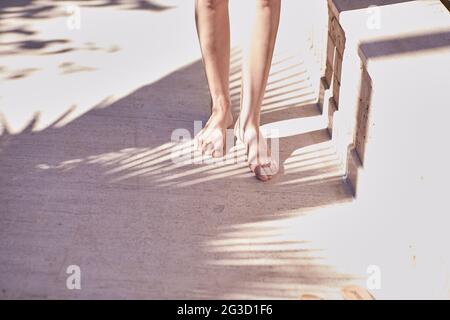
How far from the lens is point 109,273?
2.82 meters

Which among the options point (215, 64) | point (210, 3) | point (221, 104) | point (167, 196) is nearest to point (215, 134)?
point (221, 104)

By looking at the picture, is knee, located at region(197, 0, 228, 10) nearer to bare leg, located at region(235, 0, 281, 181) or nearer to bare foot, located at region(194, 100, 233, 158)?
bare leg, located at region(235, 0, 281, 181)

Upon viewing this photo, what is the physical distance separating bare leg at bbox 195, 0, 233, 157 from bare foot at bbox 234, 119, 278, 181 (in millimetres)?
103

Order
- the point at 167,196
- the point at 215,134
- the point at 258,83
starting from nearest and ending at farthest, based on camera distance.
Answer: the point at 167,196, the point at 258,83, the point at 215,134

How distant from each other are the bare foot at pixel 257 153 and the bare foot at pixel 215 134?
0.08 metres

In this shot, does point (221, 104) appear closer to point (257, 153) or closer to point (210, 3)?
point (257, 153)

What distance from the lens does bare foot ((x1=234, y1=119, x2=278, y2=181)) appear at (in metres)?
3.40

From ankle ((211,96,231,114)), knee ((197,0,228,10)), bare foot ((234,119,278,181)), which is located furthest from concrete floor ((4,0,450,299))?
knee ((197,0,228,10))

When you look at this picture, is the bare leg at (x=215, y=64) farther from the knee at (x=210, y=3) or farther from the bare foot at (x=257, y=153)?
the bare foot at (x=257, y=153)

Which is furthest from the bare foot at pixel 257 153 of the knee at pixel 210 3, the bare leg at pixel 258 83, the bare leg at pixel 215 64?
the knee at pixel 210 3

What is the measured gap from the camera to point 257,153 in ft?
11.3

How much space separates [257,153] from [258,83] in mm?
298

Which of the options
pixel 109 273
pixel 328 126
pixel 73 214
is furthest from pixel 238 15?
pixel 109 273

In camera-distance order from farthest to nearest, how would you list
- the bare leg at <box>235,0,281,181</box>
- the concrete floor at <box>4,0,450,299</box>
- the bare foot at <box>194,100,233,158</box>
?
the bare foot at <box>194,100,233,158</box>
the bare leg at <box>235,0,281,181</box>
the concrete floor at <box>4,0,450,299</box>
